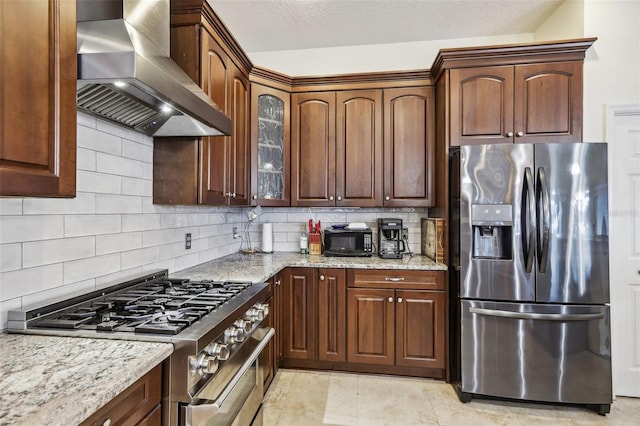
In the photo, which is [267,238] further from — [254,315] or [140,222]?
[254,315]

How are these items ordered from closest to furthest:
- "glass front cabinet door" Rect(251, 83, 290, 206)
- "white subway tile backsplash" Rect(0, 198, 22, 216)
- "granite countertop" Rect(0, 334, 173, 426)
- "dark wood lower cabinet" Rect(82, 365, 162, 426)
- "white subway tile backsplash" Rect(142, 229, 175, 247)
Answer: "granite countertop" Rect(0, 334, 173, 426), "dark wood lower cabinet" Rect(82, 365, 162, 426), "white subway tile backsplash" Rect(0, 198, 22, 216), "white subway tile backsplash" Rect(142, 229, 175, 247), "glass front cabinet door" Rect(251, 83, 290, 206)

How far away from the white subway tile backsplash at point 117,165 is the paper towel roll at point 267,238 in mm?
1491

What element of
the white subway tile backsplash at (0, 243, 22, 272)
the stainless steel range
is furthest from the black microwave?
the white subway tile backsplash at (0, 243, 22, 272)

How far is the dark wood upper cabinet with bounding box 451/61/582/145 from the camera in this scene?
2.49 m

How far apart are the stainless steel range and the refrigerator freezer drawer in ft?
4.74

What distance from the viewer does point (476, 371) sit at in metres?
2.35

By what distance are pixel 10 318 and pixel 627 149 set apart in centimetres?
359

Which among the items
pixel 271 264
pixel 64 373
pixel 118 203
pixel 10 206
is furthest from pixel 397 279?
pixel 10 206

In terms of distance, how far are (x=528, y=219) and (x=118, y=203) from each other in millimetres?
2427

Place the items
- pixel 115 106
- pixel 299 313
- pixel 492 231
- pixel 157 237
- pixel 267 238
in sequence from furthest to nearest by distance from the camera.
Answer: pixel 267 238
pixel 299 313
pixel 492 231
pixel 157 237
pixel 115 106

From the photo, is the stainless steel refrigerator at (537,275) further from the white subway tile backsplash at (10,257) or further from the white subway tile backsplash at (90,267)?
the white subway tile backsplash at (10,257)

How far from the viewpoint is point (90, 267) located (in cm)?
160

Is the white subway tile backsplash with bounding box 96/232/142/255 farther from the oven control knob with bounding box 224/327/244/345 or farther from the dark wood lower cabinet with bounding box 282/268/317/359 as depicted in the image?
the dark wood lower cabinet with bounding box 282/268/317/359

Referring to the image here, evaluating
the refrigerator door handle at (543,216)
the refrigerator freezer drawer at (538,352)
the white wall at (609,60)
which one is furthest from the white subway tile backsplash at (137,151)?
the white wall at (609,60)
